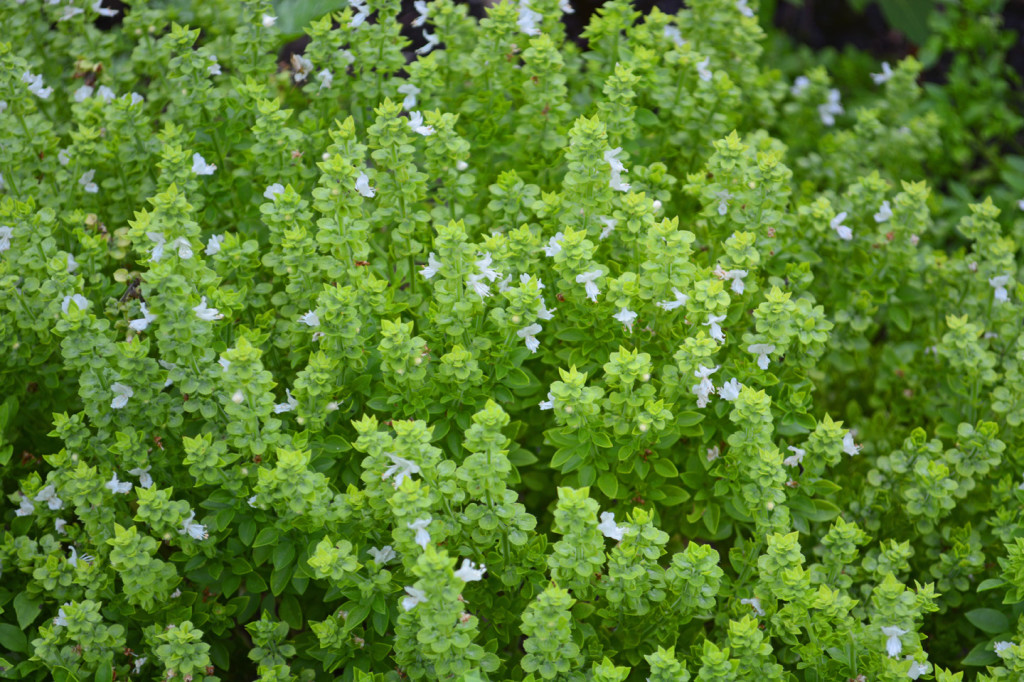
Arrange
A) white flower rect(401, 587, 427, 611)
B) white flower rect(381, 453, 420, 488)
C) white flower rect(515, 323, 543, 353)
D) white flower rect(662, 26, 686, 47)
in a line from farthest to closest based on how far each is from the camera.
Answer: white flower rect(662, 26, 686, 47) < white flower rect(515, 323, 543, 353) < white flower rect(381, 453, 420, 488) < white flower rect(401, 587, 427, 611)

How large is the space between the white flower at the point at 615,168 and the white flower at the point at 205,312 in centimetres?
121

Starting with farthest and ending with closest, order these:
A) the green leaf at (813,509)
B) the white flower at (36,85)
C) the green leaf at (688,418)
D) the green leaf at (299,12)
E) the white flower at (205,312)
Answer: the green leaf at (299,12) → the white flower at (36,85) → the green leaf at (813,509) → the green leaf at (688,418) → the white flower at (205,312)

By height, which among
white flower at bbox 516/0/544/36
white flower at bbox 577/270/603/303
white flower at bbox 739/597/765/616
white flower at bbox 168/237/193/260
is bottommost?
white flower at bbox 739/597/765/616

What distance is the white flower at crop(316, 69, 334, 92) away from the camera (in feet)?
10.4

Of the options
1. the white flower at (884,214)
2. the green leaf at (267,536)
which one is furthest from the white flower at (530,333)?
the white flower at (884,214)

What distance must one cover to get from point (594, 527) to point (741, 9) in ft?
7.89

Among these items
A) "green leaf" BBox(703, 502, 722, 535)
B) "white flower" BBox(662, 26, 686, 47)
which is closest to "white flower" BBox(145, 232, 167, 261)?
"green leaf" BBox(703, 502, 722, 535)

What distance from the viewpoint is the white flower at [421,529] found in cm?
221

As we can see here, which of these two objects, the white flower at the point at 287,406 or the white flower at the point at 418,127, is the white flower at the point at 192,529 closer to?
the white flower at the point at 287,406

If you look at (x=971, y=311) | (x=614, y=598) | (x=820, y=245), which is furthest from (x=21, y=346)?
(x=971, y=311)

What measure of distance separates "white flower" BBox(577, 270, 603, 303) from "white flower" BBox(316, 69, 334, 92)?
4.03 feet

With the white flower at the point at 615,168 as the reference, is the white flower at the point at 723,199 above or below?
below

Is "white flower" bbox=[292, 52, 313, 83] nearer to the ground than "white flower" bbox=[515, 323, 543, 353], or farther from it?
farther from it

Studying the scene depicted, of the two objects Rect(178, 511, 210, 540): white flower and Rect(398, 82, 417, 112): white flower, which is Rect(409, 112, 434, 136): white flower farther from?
Rect(178, 511, 210, 540): white flower
